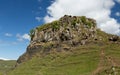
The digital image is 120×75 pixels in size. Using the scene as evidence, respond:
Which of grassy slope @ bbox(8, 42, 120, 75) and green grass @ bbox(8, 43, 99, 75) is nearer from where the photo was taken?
grassy slope @ bbox(8, 42, 120, 75)

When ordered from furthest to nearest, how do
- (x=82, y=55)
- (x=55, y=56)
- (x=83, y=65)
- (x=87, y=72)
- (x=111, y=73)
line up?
(x=55, y=56) < (x=82, y=55) < (x=83, y=65) < (x=87, y=72) < (x=111, y=73)

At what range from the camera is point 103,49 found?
182 m

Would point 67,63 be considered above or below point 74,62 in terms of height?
below

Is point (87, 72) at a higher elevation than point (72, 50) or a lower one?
lower

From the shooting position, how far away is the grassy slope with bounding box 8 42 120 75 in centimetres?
15850

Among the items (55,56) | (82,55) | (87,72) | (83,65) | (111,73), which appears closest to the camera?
(111,73)

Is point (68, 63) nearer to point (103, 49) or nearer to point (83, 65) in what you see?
point (83, 65)

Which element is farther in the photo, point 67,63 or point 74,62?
point 67,63

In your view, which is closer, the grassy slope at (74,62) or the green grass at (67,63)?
the grassy slope at (74,62)

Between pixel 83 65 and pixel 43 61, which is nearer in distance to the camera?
pixel 83 65

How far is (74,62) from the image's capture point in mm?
170000

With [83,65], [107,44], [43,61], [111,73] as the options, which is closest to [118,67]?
[111,73]

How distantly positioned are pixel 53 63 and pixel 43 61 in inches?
439

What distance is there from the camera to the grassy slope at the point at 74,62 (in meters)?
158
